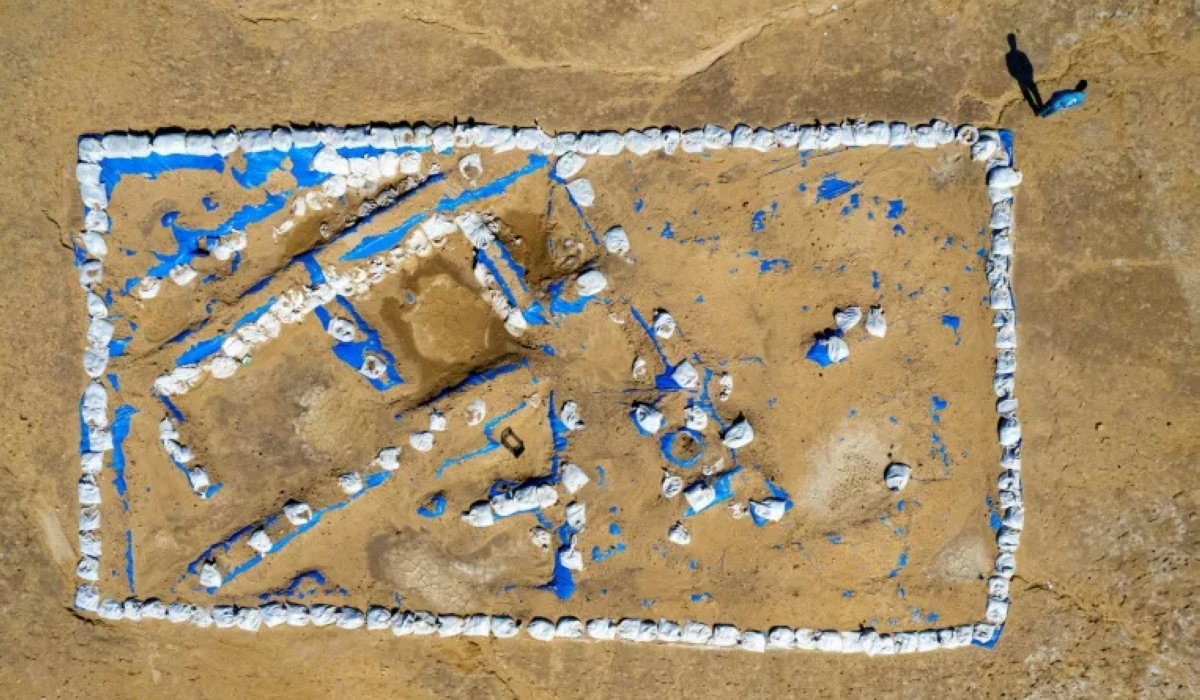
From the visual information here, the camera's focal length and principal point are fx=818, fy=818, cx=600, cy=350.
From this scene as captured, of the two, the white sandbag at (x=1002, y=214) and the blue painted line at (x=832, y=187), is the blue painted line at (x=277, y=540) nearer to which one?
the blue painted line at (x=832, y=187)

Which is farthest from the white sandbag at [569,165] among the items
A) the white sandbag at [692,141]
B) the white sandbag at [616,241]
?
the white sandbag at [692,141]

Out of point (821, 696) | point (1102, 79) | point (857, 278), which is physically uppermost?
point (1102, 79)

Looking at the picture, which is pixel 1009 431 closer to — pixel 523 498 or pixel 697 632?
pixel 697 632

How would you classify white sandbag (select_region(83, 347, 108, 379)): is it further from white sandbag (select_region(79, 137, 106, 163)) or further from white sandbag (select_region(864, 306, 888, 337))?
white sandbag (select_region(864, 306, 888, 337))

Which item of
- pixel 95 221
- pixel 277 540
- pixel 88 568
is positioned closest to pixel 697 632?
pixel 277 540

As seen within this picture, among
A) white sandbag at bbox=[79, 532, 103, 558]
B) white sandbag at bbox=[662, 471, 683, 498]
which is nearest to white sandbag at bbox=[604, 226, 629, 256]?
white sandbag at bbox=[662, 471, 683, 498]

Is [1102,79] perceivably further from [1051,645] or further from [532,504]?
[532,504]

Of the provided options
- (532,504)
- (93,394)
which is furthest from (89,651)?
(532,504)
